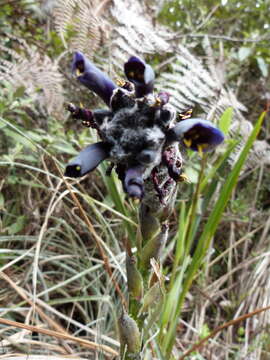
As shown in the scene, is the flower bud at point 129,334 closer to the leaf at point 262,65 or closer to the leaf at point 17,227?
the leaf at point 17,227

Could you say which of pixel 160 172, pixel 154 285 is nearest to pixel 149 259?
pixel 154 285

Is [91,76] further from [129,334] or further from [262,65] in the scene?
[262,65]

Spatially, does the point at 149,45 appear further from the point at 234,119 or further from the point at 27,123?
the point at 27,123

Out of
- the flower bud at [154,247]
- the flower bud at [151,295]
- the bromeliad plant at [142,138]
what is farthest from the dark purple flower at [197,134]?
the flower bud at [151,295]

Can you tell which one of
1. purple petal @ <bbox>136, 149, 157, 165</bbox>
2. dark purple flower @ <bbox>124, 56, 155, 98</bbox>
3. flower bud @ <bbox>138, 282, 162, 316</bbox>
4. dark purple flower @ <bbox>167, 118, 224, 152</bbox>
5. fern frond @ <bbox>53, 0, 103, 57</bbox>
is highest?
fern frond @ <bbox>53, 0, 103, 57</bbox>

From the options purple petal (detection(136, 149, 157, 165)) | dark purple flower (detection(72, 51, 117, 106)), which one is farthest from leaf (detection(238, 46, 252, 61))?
purple petal (detection(136, 149, 157, 165))

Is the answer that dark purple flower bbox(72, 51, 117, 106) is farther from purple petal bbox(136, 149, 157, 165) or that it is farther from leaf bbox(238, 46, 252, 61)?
leaf bbox(238, 46, 252, 61)
